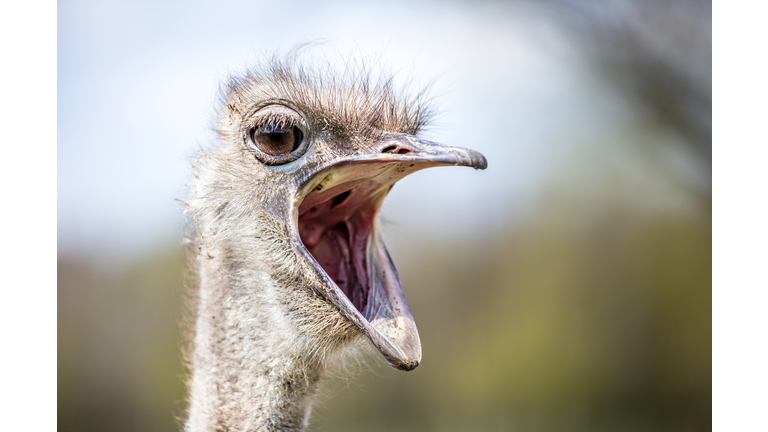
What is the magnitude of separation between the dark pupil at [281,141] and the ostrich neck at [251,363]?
0.92 ft

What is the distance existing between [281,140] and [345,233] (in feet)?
1.50

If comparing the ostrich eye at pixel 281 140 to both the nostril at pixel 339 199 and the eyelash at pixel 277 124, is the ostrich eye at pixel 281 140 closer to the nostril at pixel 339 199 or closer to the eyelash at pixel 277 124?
the eyelash at pixel 277 124

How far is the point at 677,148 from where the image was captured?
9.05ft

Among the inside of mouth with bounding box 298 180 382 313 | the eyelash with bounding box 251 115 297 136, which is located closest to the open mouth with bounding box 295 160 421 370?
the inside of mouth with bounding box 298 180 382 313

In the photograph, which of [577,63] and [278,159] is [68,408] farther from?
[577,63]

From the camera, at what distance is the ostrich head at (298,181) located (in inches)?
41.8

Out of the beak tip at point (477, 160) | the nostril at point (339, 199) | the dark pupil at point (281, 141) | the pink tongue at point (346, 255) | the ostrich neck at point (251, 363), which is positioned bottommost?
the ostrich neck at point (251, 363)

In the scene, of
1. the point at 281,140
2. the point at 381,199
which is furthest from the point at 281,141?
the point at 381,199

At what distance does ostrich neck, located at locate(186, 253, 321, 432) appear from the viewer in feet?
3.70

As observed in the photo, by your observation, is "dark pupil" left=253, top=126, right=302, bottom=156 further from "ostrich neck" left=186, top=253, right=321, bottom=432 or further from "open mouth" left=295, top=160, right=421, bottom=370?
"ostrich neck" left=186, top=253, right=321, bottom=432

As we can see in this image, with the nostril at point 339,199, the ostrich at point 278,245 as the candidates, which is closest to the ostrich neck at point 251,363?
the ostrich at point 278,245

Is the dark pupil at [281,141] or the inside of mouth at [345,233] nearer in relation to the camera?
the dark pupil at [281,141]

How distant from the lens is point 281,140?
1.15 m

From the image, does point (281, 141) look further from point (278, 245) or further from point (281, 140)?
point (278, 245)
